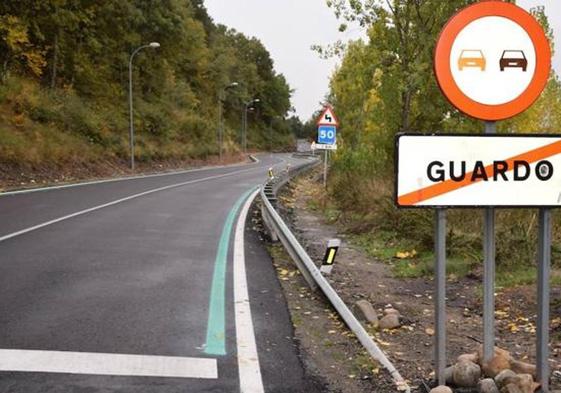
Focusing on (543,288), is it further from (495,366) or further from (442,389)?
(442,389)

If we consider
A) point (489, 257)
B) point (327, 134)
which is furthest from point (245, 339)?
point (327, 134)

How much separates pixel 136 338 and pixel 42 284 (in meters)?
2.41

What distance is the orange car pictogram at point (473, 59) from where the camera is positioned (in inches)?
142

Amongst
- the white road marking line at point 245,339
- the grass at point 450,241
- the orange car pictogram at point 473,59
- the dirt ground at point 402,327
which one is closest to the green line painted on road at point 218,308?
the white road marking line at point 245,339

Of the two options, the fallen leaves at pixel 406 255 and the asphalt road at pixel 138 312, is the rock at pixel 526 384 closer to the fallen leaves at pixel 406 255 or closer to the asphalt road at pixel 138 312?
the asphalt road at pixel 138 312

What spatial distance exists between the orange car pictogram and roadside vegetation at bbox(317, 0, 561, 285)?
14.3 feet

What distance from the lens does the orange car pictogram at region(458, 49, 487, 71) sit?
362 centimetres

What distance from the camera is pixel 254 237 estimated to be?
11.8 m

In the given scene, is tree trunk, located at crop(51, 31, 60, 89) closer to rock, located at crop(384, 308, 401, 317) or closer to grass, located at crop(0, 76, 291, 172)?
grass, located at crop(0, 76, 291, 172)

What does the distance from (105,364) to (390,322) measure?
2650mm

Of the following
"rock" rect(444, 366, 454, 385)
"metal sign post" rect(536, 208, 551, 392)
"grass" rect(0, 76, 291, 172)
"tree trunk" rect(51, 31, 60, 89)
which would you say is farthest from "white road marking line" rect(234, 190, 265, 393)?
"tree trunk" rect(51, 31, 60, 89)

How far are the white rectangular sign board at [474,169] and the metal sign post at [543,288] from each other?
139 mm

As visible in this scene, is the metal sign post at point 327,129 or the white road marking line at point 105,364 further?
the metal sign post at point 327,129

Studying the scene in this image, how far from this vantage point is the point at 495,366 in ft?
13.2
